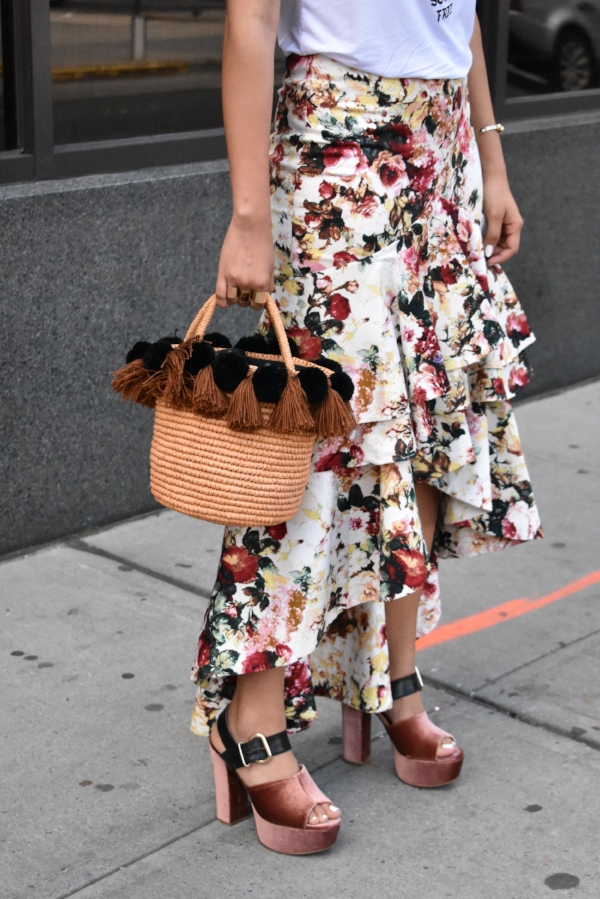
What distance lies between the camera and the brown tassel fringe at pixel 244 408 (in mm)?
1989

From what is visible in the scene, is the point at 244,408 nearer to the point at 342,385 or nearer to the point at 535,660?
the point at 342,385

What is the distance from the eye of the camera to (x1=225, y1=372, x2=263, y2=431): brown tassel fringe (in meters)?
1.99

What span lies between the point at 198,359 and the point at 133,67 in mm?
2329

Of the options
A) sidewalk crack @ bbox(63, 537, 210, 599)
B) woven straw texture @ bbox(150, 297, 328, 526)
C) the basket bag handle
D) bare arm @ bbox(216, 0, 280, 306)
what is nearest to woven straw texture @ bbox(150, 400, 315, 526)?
woven straw texture @ bbox(150, 297, 328, 526)

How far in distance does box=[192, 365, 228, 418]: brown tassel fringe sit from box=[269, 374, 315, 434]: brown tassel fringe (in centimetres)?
9

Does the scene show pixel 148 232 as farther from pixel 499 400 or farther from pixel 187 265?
pixel 499 400

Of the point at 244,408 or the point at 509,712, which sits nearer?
the point at 244,408

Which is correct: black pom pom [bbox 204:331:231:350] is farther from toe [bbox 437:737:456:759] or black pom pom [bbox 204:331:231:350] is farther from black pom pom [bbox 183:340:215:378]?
toe [bbox 437:737:456:759]

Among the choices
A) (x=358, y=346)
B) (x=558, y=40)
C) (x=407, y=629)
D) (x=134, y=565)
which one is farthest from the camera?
(x=558, y=40)

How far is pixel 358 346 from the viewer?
2.21 m

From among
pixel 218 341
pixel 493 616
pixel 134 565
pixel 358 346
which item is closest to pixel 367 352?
pixel 358 346

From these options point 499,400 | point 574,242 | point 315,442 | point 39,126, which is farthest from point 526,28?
point 315,442

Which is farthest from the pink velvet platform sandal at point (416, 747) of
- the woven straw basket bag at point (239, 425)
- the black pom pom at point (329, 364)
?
the black pom pom at point (329, 364)

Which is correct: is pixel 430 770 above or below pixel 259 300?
below
